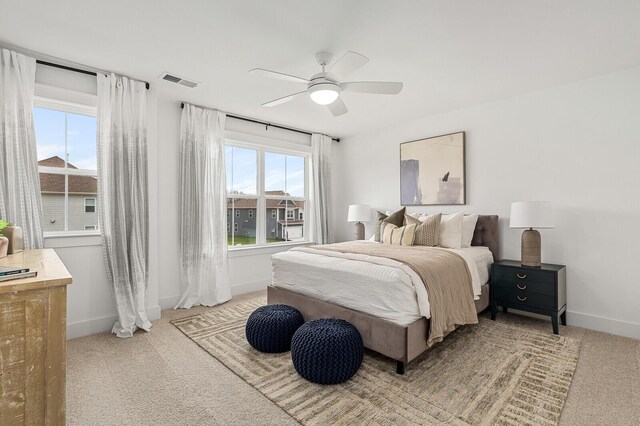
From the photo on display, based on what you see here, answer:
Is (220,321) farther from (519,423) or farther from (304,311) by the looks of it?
(519,423)

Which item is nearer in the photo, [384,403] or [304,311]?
[384,403]

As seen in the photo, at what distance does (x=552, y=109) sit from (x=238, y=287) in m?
4.43

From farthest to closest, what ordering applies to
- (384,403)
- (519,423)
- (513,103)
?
(513,103), (384,403), (519,423)

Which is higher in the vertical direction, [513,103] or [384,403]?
[513,103]

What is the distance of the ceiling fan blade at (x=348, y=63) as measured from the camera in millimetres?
2184

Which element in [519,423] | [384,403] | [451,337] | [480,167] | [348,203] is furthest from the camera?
[348,203]

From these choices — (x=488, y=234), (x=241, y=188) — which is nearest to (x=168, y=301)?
(x=241, y=188)

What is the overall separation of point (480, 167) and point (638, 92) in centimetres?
153

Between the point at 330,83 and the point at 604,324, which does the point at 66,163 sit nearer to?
the point at 330,83

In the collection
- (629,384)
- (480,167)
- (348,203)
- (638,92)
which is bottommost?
(629,384)

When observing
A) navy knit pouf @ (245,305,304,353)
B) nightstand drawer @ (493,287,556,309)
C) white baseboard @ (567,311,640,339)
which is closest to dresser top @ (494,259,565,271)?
nightstand drawer @ (493,287,556,309)

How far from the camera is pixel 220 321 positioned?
11.1ft

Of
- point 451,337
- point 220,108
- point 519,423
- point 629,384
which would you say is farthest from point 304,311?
point 220,108

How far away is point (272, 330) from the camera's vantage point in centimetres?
259
